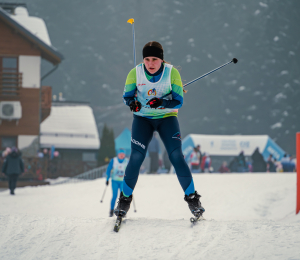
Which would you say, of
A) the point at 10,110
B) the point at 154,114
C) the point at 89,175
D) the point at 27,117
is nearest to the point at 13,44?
the point at 10,110

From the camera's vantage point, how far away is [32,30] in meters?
21.5

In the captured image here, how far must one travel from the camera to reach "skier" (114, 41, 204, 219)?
3.90 meters

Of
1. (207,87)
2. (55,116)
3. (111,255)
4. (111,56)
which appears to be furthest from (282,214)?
(111,56)

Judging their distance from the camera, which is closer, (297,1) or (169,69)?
(169,69)

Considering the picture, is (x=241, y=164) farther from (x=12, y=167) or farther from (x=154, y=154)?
(x=12, y=167)

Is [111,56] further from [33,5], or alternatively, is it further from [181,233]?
[181,233]

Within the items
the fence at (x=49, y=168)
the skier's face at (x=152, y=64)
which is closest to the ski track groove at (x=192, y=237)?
the skier's face at (x=152, y=64)

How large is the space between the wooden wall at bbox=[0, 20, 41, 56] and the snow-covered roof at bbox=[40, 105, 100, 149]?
20.2ft

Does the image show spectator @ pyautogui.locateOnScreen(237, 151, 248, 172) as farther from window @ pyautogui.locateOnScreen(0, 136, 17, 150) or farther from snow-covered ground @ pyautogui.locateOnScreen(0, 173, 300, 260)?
snow-covered ground @ pyautogui.locateOnScreen(0, 173, 300, 260)

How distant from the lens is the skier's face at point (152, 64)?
12.8ft

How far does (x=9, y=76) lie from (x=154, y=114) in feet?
62.1

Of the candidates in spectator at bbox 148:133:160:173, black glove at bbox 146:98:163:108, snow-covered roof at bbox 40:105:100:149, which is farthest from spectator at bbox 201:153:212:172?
black glove at bbox 146:98:163:108

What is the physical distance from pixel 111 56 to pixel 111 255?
74.3 metres

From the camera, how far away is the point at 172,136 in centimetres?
393
